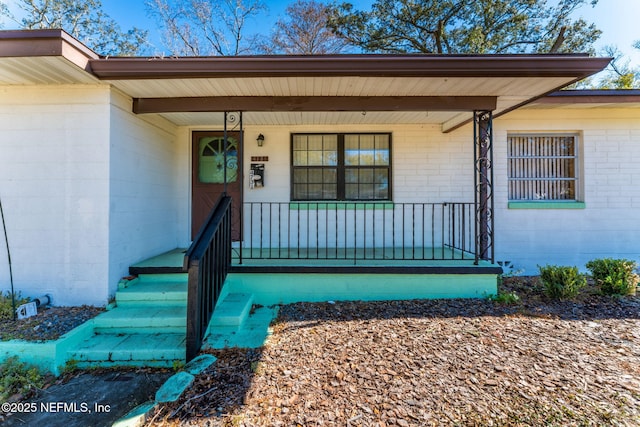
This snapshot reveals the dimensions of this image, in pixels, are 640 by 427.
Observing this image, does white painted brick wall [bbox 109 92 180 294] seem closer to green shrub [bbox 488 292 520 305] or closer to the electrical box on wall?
the electrical box on wall

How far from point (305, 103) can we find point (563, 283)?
4240 millimetres

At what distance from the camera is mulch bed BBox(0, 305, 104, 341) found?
299 centimetres

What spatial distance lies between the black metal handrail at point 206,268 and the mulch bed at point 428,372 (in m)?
0.39

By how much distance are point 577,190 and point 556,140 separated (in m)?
0.99

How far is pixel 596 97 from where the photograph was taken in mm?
5059

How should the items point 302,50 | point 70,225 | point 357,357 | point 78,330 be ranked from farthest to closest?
1. point 302,50
2. point 70,225
3. point 78,330
4. point 357,357

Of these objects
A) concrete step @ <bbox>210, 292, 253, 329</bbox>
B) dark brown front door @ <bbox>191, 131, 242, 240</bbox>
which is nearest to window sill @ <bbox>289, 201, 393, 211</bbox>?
dark brown front door @ <bbox>191, 131, 242, 240</bbox>

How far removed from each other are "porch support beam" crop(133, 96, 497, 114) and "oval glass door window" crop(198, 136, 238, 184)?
144 centimetres

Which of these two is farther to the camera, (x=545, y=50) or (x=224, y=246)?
(x=545, y=50)

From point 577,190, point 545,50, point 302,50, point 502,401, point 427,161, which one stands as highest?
point 302,50

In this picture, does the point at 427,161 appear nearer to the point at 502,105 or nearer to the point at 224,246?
the point at 502,105

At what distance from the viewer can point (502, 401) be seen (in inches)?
87.2

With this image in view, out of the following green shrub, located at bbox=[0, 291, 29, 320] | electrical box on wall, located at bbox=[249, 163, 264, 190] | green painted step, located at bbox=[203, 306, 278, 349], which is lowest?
green painted step, located at bbox=[203, 306, 278, 349]

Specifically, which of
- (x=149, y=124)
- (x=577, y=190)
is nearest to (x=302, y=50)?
(x=149, y=124)
